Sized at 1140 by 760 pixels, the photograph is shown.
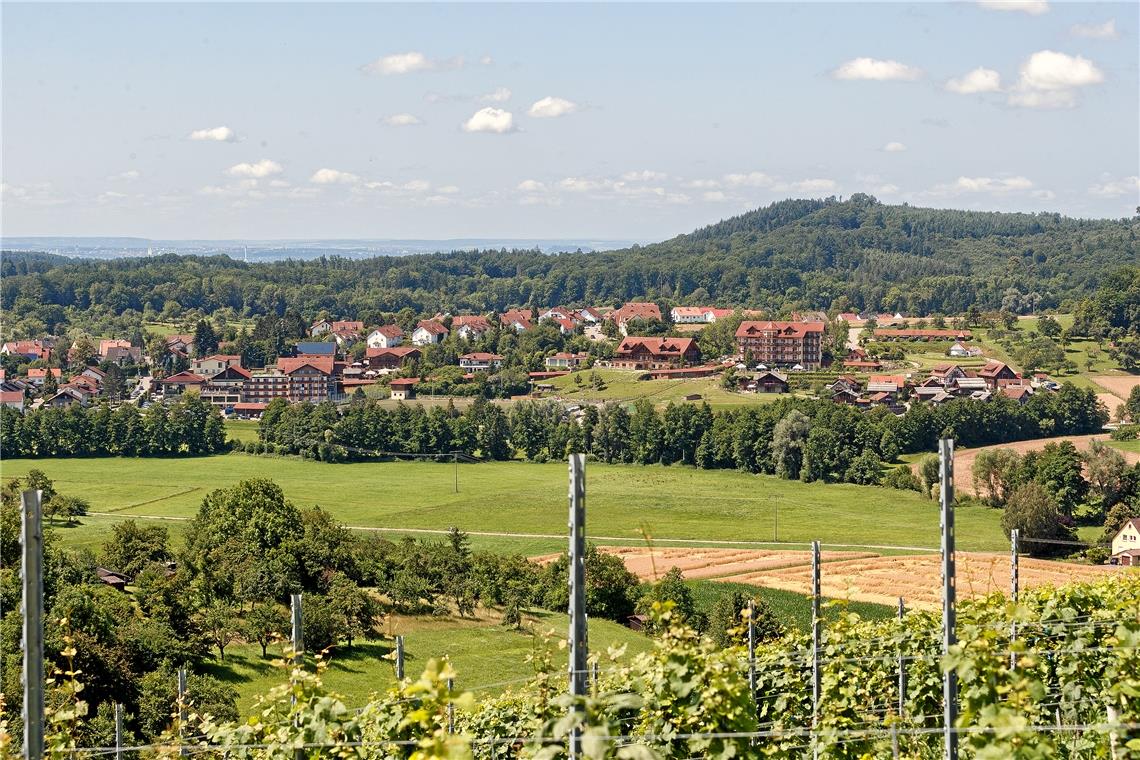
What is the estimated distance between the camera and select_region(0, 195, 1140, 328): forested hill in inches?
4990

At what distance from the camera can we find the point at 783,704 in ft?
31.1

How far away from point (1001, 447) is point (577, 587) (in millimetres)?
53186

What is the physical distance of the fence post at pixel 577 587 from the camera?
466cm

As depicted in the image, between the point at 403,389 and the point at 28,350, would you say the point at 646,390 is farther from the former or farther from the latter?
the point at 28,350

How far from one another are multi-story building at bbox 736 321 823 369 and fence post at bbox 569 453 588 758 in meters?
81.1

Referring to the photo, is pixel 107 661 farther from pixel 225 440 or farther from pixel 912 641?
pixel 225 440

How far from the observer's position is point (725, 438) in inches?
2188

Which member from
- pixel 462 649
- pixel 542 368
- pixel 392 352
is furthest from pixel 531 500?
pixel 392 352

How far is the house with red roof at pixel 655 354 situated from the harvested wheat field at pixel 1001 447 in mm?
30260

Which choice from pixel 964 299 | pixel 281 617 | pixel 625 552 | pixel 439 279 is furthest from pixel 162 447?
pixel 439 279

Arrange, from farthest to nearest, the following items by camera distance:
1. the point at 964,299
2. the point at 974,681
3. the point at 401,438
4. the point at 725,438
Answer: the point at 964,299 < the point at 401,438 < the point at 725,438 < the point at 974,681

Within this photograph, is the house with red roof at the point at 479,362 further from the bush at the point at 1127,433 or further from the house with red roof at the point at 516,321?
the bush at the point at 1127,433

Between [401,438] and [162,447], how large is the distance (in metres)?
11.1

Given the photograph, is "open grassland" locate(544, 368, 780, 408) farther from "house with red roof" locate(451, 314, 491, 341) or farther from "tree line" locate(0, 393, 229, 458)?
"house with red roof" locate(451, 314, 491, 341)
